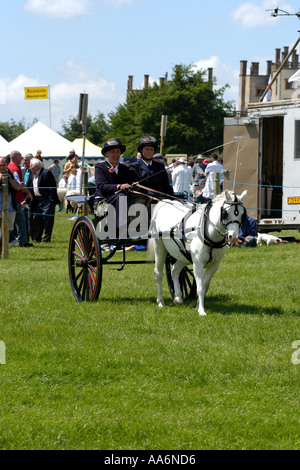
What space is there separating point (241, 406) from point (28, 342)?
2.58m

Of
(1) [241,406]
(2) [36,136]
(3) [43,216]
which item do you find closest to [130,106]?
(2) [36,136]

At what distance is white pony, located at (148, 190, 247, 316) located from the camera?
8.15 meters

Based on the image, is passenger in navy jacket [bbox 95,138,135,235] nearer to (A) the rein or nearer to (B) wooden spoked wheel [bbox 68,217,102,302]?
(B) wooden spoked wheel [bbox 68,217,102,302]

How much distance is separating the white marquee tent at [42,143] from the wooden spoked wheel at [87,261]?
26834mm

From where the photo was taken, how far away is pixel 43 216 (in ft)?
62.6

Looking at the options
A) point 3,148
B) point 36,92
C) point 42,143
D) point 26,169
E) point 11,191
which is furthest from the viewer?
point 36,92

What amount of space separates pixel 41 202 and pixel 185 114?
50.4 m

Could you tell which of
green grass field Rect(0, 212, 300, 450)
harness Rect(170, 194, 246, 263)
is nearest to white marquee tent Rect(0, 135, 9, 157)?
green grass field Rect(0, 212, 300, 450)

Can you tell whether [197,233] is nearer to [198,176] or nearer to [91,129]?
[198,176]

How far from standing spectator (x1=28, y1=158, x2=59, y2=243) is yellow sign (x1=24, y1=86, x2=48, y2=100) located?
861 inches

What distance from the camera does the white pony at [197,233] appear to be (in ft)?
26.7

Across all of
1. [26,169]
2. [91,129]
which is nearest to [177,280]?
[26,169]

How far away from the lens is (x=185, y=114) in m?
68.1

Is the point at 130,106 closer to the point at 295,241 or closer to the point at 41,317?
the point at 295,241
